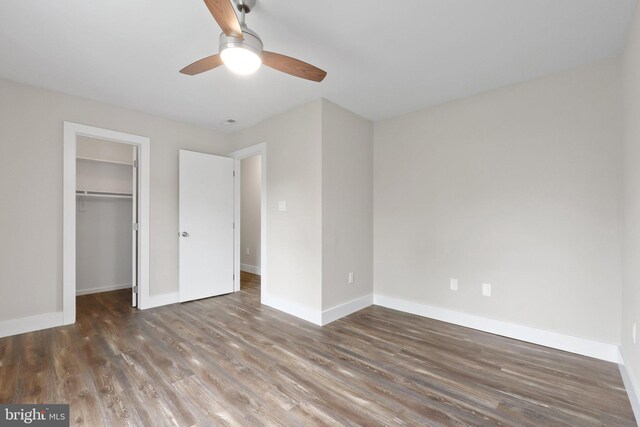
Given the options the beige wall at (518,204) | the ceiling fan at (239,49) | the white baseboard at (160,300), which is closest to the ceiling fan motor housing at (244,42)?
the ceiling fan at (239,49)

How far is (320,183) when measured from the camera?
3.20 meters

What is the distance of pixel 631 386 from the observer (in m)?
1.87

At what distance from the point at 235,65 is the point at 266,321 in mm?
2555

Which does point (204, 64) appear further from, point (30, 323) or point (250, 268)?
point (250, 268)

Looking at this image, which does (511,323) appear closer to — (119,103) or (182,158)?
(182,158)

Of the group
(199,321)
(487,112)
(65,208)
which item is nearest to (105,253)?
(65,208)

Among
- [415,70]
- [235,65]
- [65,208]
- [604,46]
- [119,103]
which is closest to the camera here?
[235,65]

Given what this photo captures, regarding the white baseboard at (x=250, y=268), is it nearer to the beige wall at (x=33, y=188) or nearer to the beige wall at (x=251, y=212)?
the beige wall at (x=251, y=212)

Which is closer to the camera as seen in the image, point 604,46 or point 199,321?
point 604,46

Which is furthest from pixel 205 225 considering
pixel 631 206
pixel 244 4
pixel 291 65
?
pixel 631 206

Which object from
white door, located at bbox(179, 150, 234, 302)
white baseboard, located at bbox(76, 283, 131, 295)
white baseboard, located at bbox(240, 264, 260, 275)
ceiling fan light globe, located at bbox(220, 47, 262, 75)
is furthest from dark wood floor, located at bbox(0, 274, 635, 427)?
white baseboard, located at bbox(240, 264, 260, 275)

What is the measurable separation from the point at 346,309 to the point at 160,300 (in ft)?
7.89

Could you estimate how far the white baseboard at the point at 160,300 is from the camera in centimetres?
367

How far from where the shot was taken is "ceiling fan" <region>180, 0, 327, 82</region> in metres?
1.53
